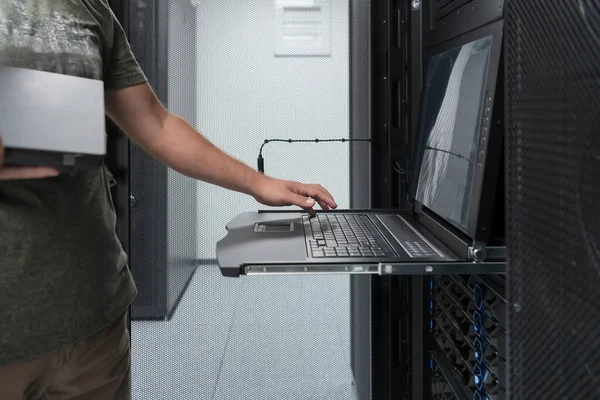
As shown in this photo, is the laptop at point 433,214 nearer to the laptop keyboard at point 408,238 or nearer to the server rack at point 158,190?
the laptop keyboard at point 408,238

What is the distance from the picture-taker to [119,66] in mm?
942

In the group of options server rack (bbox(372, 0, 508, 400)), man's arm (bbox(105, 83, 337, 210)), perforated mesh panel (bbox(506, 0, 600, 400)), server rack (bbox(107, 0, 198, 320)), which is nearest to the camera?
perforated mesh panel (bbox(506, 0, 600, 400))

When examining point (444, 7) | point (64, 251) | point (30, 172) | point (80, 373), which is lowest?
point (80, 373)

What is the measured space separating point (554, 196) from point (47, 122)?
54 cm

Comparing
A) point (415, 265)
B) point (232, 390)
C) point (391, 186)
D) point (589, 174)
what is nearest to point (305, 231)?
point (415, 265)

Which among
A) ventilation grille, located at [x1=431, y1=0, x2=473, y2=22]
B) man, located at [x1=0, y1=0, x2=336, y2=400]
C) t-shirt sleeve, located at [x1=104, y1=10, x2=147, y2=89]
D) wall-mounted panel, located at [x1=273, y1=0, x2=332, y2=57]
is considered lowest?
man, located at [x1=0, y1=0, x2=336, y2=400]

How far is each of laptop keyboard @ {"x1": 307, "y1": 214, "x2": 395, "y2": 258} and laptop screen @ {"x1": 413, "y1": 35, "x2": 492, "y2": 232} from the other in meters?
0.13

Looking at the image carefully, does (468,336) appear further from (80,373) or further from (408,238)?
(80,373)

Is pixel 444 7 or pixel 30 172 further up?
pixel 444 7

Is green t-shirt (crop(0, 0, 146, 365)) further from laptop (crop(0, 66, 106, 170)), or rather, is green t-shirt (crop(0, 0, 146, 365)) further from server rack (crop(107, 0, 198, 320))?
server rack (crop(107, 0, 198, 320))

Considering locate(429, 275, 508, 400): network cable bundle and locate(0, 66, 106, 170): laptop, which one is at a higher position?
locate(0, 66, 106, 170): laptop


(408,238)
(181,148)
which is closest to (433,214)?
(408,238)

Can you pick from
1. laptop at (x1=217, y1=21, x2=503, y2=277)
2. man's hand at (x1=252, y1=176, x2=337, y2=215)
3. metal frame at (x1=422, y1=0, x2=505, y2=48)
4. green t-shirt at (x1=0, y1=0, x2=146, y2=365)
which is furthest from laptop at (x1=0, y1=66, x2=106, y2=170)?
metal frame at (x1=422, y1=0, x2=505, y2=48)

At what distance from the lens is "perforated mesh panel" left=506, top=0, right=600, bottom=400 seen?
0.47 meters
